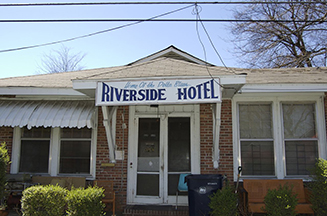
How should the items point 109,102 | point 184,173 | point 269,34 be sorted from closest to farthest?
point 109,102, point 184,173, point 269,34

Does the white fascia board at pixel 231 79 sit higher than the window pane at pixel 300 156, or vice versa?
the white fascia board at pixel 231 79

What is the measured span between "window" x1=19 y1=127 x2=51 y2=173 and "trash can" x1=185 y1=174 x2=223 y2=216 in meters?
3.97

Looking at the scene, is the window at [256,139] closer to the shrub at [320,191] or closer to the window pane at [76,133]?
the shrub at [320,191]

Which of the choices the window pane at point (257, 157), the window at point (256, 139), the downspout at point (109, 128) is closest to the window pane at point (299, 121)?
the window at point (256, 139)

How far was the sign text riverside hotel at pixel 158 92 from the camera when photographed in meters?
5.75

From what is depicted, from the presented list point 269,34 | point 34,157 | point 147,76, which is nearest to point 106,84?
point 147,76

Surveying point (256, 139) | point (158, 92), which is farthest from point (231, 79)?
point (256, 139)

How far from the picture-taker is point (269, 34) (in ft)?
59.0

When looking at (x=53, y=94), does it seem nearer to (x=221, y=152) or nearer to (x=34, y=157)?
(x=34, y=157)

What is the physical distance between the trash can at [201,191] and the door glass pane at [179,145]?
1297mm

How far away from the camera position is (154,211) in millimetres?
6816

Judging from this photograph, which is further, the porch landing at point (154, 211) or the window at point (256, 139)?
the window at point (256, 139)

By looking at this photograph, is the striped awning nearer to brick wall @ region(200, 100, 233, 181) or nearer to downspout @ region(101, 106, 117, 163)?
downspout @ region(101, 106, 117, 163)

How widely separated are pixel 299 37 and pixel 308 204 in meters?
14.2
